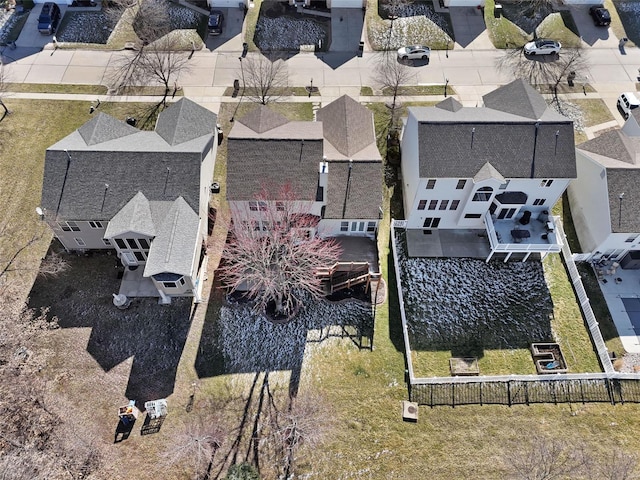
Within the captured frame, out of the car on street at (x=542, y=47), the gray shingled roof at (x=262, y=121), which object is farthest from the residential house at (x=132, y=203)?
the car on street at (x=542, y=47)

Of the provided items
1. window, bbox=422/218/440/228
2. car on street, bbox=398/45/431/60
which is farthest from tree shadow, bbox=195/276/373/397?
car on street, bbox=398/45/431/60

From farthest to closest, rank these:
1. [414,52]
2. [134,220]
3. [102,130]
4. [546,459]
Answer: [414,52]
[102,130]
[134,220]
[546,459]

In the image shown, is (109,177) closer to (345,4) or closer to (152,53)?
(152,53)

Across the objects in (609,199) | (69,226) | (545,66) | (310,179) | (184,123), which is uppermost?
(184,123)

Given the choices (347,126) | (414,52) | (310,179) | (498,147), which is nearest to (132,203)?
(310,179)

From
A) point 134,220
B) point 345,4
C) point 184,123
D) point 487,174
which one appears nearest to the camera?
point 134,220

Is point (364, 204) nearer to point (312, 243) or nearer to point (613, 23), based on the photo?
point (312, 243)

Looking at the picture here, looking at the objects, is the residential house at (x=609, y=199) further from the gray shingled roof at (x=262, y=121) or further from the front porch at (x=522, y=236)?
the gray shingled roof at (x=262, y=121)
